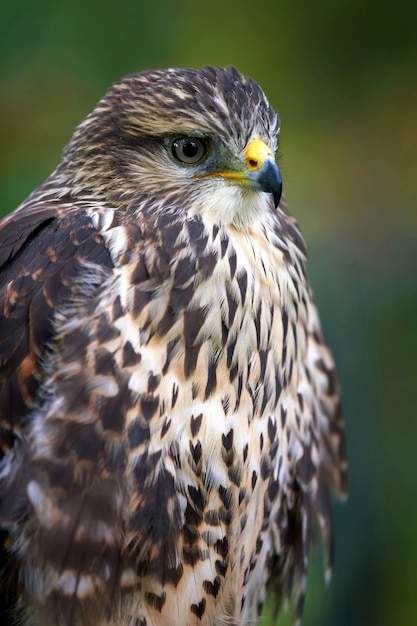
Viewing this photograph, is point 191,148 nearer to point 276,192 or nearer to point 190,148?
point 190,148

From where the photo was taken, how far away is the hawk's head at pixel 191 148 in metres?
2.00

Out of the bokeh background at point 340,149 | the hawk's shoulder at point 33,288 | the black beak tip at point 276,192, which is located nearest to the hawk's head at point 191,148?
the black beak tip at point 276,192

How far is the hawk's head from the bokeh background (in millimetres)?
1288

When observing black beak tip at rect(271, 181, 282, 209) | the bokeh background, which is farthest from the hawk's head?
the bokeh background

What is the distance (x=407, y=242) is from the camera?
3.70 metres

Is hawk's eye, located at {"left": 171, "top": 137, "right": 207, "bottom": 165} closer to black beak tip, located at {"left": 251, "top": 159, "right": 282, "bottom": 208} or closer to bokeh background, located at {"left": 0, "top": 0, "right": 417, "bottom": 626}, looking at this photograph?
black beak tip, located at {"left": 251, "top": 159, "right": 282, "bottom": 208}

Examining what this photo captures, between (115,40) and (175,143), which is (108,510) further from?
(115,40)

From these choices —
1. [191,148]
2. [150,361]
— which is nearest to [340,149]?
[191,148]

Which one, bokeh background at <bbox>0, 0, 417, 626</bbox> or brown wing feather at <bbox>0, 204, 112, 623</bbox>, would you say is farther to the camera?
bokeh background at <bbox>0, 0, 417, 626</bbox>

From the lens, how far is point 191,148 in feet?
6.64

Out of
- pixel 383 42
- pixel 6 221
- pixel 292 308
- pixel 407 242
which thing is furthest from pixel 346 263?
pixel 6 221

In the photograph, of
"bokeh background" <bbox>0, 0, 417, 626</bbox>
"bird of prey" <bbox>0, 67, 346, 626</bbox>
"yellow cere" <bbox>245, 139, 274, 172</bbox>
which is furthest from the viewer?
"bokeh background" <bbox>0, 0, 417, 626</bbox>

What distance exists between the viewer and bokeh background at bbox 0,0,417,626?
10.9 ft

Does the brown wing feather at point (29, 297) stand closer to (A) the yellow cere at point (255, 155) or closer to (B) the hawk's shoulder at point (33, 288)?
(B) the hawk's shoulder at point (33, 288)
